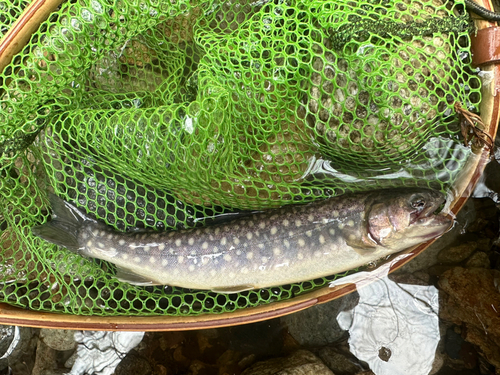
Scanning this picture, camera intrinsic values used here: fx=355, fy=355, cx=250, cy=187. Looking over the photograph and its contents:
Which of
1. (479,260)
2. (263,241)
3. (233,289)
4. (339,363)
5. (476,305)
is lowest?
(339,363)

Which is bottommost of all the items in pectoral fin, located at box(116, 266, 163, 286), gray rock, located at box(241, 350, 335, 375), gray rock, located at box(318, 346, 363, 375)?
gray rock, located at box(318, 346, 363, 375)

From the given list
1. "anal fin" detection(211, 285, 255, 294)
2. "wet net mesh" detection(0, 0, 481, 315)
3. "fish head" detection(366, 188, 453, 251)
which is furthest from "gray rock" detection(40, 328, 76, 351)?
"fish head" detection(366, 188, 453, 251)

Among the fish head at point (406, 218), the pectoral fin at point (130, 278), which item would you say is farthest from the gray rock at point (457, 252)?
the pectoral fin at point (130, 278)

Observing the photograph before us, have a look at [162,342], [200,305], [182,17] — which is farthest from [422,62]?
[162,342]

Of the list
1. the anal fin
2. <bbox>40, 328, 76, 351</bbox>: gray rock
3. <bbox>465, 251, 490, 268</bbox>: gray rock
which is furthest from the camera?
<bbox>40, 328, 76, 351</bbox>: gray rock

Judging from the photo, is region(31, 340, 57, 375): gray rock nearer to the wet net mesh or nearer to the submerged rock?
the wet net mesh

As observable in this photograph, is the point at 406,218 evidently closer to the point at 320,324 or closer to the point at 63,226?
the point at 320,324

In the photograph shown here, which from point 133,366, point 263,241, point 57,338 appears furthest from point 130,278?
point 57,338
